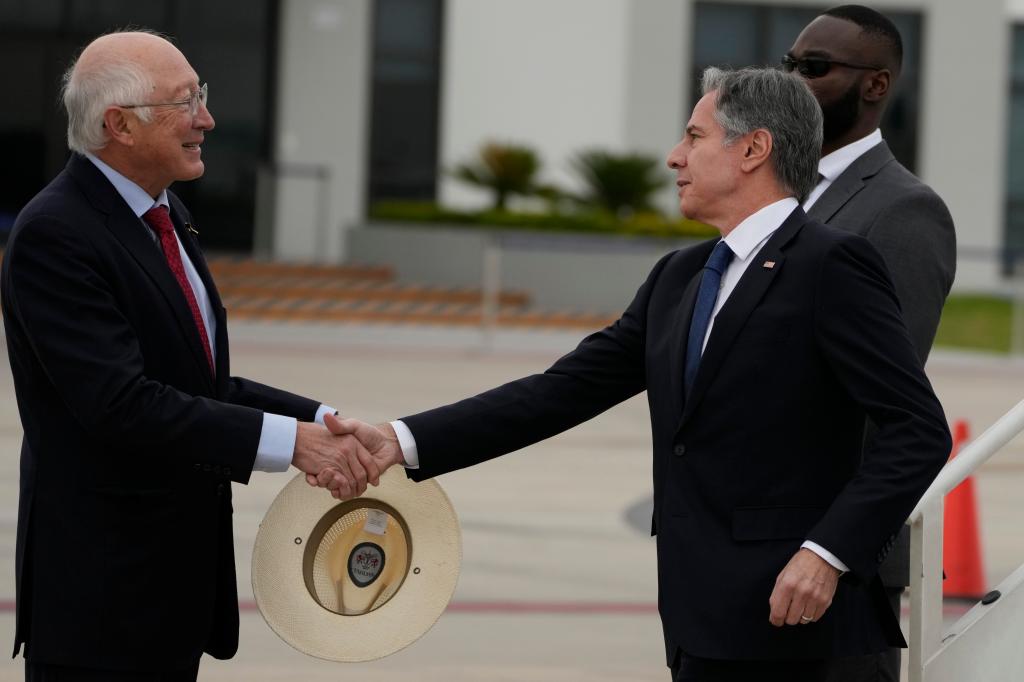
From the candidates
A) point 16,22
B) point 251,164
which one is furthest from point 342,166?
point 16,22

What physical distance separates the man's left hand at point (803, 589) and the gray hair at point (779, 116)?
0.79 metres

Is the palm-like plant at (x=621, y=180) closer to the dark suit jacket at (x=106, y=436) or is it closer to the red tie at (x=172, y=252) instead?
the red tie at (x=172, y=252)

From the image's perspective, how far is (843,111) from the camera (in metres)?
3.87

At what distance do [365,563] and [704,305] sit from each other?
103cm

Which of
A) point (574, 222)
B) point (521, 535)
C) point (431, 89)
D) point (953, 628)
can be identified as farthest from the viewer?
point (431, 89)

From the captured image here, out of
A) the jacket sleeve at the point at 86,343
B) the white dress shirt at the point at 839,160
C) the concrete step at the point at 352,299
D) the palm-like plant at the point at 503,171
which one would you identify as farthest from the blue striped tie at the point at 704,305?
the palm-like plant at the point at 503,171

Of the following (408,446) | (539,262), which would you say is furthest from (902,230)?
(539,262)

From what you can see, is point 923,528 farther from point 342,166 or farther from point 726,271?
point 342,166

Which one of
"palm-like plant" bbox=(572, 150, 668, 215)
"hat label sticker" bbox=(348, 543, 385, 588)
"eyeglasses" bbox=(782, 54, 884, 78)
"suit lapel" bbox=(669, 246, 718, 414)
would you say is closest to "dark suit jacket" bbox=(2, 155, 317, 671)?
"hat label sticker" bbox=(348, 543, 385, 588)

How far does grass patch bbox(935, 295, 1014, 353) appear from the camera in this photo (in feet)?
72.6

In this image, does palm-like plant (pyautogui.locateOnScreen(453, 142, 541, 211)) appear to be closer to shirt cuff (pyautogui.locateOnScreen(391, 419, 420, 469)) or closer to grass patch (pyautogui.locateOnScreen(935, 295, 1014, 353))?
grass patch (pyautogui.locateOnScreen(935, 295, 1014, 353))

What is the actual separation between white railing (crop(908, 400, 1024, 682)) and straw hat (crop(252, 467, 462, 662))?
1048 mm

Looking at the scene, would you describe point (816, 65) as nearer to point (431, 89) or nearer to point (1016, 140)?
point (431, 89)

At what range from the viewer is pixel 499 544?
26.2 feet
